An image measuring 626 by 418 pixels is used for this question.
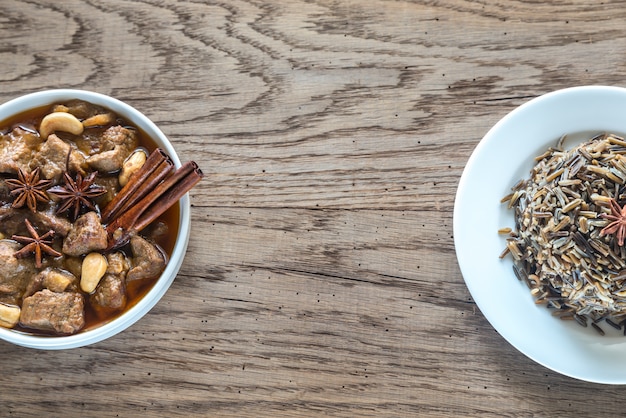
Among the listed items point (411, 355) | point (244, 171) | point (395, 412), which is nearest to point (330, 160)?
point (244, 171)

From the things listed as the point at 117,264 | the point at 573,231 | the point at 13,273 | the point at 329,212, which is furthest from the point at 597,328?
the point at 13,273

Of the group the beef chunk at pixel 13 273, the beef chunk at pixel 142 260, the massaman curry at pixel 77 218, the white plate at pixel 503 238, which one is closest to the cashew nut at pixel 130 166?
Answer: the massaman curry at pixel 77 218

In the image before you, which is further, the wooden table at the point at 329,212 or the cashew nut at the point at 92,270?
the wooden table at the point at 329,212

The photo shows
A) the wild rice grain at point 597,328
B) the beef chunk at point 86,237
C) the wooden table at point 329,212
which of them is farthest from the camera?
the wooden table at point 329,212

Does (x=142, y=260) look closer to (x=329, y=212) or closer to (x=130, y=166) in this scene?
(x=130, y=166)

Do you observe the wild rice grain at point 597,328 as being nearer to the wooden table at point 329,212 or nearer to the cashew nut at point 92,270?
the wooden table at point 329,212

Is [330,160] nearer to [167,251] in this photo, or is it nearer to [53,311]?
[167,251]

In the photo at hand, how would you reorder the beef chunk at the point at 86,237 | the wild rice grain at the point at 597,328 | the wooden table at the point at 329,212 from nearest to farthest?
1. the beef chunk at the point at 86,237
2. the wild rice grain at the point at 597,328
3. the wooden table at the point at 329,212

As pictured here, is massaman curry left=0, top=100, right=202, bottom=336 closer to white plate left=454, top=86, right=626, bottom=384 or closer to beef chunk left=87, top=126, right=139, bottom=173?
beef chunk left=87, top=126, right=139, bottom=173
